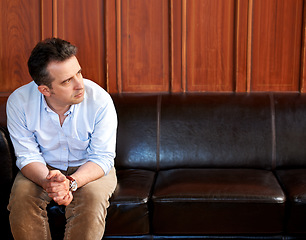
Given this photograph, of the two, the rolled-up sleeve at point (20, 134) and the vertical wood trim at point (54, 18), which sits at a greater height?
the vertical wood trim at point (54, 18)

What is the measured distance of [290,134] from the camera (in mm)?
2803

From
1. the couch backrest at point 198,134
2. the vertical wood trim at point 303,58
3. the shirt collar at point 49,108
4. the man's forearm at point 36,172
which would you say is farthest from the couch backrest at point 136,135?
the vertical wood trim at point 303,58

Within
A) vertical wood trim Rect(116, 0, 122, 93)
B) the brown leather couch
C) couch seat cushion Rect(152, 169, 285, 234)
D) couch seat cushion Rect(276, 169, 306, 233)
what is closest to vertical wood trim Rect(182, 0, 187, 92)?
the brown leather couch

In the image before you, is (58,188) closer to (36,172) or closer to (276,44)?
(36,172)

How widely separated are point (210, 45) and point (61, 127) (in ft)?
4.44

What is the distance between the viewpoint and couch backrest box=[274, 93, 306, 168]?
9.12 ft

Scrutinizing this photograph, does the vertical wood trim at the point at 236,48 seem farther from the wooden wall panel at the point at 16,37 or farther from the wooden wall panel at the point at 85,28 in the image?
the wooden wall panel at the point at 16,37

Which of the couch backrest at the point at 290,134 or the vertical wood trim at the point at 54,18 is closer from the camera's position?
the couch backrest at the point at 290,134

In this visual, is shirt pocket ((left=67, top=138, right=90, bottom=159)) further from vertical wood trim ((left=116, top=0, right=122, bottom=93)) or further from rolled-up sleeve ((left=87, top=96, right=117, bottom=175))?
vertical wood trim ((left=116, top=0, right=122, bottom=93))

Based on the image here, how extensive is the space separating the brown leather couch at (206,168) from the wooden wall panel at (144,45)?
10.4 inches

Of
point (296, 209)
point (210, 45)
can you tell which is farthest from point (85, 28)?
point (296, 209)

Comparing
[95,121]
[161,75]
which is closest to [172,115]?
[161,75]

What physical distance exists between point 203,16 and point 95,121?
128 centimetres

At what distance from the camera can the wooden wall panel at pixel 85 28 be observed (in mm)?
3184
